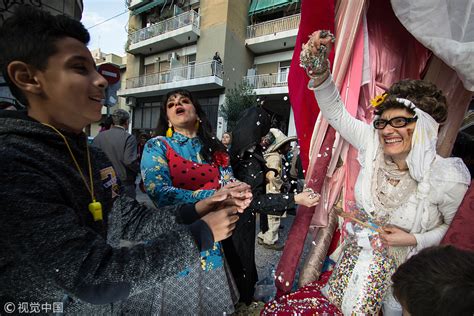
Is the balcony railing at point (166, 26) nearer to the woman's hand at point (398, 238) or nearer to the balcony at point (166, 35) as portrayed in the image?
the balcony at point (166, 35)

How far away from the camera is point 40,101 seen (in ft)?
2.53

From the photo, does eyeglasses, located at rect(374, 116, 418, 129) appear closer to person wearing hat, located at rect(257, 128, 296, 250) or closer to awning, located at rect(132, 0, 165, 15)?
person wearing hat, located at rect(257, 128, 296, 250)

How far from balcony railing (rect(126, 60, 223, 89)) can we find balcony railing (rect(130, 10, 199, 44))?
2193mm

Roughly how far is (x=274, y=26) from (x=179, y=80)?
5.75 meters

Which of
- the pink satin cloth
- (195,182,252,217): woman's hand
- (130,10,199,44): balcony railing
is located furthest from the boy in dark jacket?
(130,10,199,44): balcony railing

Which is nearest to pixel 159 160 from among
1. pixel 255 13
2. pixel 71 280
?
pixel 71 280

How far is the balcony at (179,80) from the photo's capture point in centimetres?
1248

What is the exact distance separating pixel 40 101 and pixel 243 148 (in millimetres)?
1558

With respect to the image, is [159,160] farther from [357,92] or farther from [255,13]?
[255,13]

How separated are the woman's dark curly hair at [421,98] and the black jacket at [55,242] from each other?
120 cm

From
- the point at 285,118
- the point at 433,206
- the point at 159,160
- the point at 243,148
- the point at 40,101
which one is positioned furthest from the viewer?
the point at 285,118

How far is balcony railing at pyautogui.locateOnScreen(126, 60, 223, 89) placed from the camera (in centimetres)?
1248

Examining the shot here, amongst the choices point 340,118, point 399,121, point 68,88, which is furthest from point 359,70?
point 68,88

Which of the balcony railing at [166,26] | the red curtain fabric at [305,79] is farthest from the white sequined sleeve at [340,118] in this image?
the balcony railing at [166,26]
